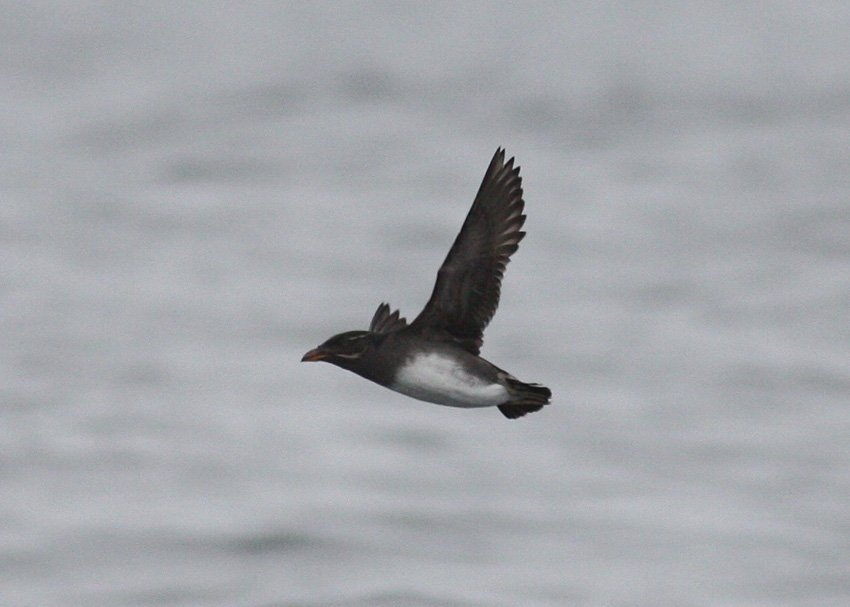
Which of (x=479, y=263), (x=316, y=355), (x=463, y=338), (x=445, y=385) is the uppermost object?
(x=479, y=263)

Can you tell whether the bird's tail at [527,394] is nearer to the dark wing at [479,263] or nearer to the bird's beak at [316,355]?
the dark wing at [479,263]

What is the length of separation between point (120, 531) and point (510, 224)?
150 feet

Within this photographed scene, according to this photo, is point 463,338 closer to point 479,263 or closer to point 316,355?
point 479,263

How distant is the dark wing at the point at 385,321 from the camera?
19.4 metres

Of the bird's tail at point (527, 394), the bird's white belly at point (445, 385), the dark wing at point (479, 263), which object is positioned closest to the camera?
the bird's white belly at point (445, 385)

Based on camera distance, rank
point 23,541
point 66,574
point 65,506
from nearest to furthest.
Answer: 1. point 66,574
2. point 23,541
3. point 65,506

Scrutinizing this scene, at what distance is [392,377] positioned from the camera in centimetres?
1688

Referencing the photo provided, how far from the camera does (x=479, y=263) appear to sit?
17.7 m

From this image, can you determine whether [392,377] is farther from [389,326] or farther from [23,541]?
[23,541]

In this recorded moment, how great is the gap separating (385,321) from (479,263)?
2.15 metres

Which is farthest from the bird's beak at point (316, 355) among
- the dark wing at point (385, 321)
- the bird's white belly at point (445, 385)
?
the dark wing at point (385, 321)

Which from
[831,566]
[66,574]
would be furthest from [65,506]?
[831,566]

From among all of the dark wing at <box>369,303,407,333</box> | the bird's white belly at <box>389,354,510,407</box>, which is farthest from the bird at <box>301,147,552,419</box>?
the dark wing at <box>369,303,407,333</box>

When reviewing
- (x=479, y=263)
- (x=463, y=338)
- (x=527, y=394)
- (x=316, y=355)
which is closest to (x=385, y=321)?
(x=479, y=263)
